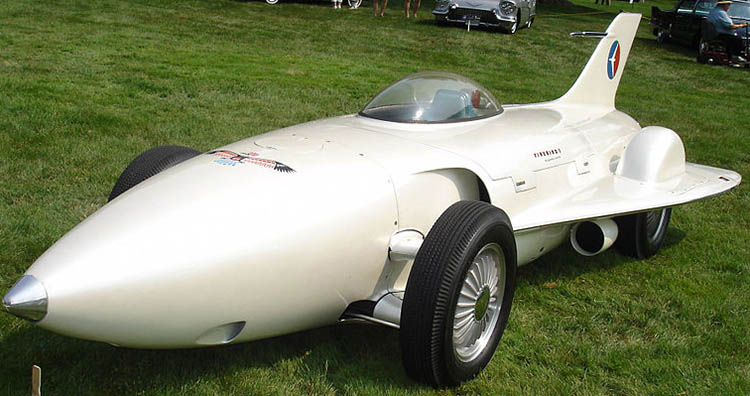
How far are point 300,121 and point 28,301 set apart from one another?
20.2ft

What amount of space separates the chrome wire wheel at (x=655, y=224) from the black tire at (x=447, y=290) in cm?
234

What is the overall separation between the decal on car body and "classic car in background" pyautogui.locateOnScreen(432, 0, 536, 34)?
15.7 meters

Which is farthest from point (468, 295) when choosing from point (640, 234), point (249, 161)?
point (640, 234)

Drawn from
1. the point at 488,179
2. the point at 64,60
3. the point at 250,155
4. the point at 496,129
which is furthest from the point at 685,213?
the point at 64,60

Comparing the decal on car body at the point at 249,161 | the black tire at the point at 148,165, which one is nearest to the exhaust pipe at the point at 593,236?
the decal on car body at the point at 249,161

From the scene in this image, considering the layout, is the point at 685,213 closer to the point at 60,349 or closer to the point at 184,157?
the point at 184,157

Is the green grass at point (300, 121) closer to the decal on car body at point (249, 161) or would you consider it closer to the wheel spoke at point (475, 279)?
the wheel spoke at point (475, 279)

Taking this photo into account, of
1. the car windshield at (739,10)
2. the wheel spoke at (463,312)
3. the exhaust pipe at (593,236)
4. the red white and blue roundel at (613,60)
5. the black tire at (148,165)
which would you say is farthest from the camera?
the car windshield at (739,10)

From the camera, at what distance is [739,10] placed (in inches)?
641

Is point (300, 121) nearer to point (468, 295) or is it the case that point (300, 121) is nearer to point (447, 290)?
point (468, 295)

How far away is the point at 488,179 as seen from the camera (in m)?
3.95

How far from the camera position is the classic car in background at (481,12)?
18.2 meters

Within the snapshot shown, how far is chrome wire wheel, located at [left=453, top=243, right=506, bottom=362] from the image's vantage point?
11.0ft

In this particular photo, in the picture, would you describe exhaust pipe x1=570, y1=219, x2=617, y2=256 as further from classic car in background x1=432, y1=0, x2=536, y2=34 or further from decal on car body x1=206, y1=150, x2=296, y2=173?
classic car in background x1=432, y1=0, x2=536, y2=34
